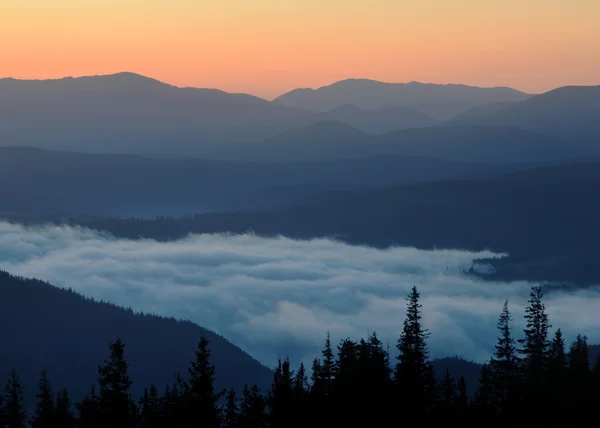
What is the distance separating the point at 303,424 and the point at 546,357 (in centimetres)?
Answer: 2759

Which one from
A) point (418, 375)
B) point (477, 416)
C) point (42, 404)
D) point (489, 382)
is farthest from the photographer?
point (42, 404)

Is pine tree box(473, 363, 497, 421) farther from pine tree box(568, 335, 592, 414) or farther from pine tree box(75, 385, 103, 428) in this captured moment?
pine tree box(75, 385, 103, 428)

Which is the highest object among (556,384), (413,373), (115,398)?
(413,373)

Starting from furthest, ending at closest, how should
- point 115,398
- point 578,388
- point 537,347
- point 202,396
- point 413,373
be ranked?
1. point 537,347
2. point 413,373
3. point 202,396
4. point 578,388
5. point 115,398

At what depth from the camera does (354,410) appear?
45094 millimetres

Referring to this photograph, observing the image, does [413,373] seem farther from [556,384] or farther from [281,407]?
[556,384]

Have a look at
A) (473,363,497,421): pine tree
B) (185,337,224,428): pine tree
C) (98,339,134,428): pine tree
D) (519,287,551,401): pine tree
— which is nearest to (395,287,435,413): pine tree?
(473,363,497,421): pine tree

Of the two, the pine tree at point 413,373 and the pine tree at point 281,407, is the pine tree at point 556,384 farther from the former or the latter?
the pine tree at point 281,407

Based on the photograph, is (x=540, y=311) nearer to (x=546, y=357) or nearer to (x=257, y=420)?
(x=546, y=357)

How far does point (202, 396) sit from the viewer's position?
47.1 metres

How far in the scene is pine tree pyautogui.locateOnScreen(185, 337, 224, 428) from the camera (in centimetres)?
4616

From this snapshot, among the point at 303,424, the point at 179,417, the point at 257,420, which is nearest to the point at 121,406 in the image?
the point at 179,417

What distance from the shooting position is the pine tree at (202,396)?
46.2m

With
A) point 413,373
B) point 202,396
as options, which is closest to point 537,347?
point 413,373
